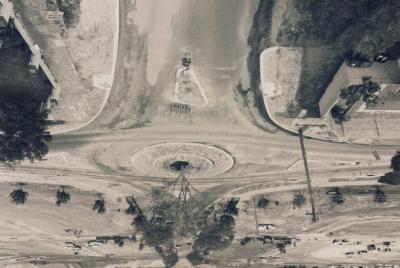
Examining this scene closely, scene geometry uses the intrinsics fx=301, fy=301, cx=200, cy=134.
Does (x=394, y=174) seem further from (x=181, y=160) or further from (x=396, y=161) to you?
(x=181, y=160)

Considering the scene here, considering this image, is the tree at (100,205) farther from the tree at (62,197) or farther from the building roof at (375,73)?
the building roof at (375,73)

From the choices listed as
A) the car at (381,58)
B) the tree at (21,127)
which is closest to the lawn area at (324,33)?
the car at (381,58)

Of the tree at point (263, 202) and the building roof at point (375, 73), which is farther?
the tree at point (263, 202)

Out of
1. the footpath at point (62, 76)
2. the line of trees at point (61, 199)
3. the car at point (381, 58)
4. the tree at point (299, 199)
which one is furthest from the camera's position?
the tree at point (299, 199)

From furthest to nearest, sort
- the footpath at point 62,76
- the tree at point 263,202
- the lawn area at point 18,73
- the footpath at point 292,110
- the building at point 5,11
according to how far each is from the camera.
Answer: the tree at point 263,202 < the footpath at point 292,110 < the lawn area at point 18,73 < the footpath at point 62,76 < the building at point 5,11

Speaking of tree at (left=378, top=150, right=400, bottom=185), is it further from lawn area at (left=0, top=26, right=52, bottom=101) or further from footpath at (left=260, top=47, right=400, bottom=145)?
lawn area at (left=0, top=26, right=52, bottom=101)

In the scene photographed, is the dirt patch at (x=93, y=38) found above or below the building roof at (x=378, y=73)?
above

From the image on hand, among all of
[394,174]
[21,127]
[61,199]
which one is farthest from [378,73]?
[61,199]

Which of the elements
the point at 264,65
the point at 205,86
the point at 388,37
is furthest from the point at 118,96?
the point at 388,37
